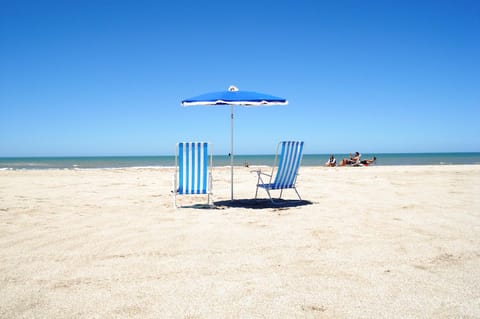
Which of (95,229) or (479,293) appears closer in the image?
(479,293)

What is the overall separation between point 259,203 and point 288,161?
991 millimetres

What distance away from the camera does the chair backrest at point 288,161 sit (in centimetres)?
588

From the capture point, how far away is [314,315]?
7.09 feet

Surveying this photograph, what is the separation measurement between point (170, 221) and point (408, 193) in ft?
16.2

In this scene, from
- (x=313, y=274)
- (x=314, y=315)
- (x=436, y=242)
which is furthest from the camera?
(x=436, y=242)

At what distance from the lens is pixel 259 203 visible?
646cm

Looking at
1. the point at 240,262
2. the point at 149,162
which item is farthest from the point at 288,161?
the point at 149,162

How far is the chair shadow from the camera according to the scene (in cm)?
610

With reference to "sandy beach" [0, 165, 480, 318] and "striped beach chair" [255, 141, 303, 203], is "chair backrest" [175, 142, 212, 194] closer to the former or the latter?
"sandy beach" [0, 165, 480, 318]

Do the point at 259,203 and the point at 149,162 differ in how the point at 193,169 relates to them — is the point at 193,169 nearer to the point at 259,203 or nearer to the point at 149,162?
the point at 259,203

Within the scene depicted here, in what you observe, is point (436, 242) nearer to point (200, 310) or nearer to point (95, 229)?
point (200, 310)

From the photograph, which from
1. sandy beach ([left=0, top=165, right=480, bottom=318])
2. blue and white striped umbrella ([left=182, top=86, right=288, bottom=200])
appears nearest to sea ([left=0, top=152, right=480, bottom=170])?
blue and white striped umbrella ([left=182, top=86, right=288, bottom=200])

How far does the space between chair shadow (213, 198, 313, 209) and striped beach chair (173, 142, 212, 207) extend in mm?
591

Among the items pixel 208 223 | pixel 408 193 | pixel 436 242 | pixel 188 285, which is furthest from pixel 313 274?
pixel 408 193
